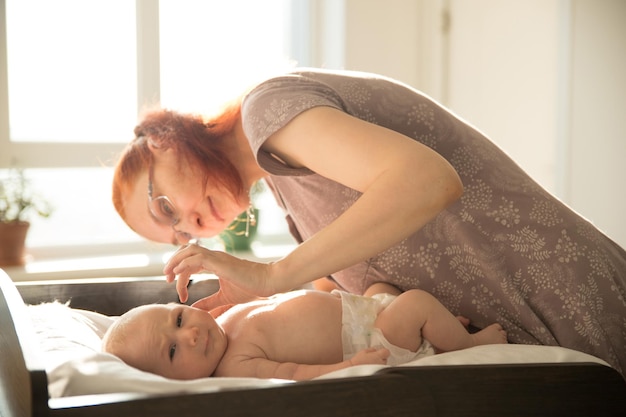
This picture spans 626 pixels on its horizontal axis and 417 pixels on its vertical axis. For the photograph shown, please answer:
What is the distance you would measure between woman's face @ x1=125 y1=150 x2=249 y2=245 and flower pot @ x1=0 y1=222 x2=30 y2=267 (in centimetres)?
113

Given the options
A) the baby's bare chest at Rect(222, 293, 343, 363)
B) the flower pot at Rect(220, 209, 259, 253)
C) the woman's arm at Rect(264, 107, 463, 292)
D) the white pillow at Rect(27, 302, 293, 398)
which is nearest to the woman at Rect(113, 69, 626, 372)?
the woman's arm at Rect(264, 107, 463, 292)

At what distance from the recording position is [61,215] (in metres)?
3.00

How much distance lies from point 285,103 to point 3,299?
58cm

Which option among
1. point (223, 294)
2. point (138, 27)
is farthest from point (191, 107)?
point (138, 27)

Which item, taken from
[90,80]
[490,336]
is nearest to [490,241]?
[490,336]

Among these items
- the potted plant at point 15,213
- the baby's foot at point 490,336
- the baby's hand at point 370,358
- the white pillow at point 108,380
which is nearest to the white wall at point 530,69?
the potted plant at point 15,213

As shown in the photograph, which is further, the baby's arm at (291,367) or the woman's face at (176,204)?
the woman's face at (176,204)

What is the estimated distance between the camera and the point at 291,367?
1207mm

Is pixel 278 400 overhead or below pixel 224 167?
below

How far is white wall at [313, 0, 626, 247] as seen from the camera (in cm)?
271

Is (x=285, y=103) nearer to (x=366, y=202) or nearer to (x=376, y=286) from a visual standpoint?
(x=366, y=202)

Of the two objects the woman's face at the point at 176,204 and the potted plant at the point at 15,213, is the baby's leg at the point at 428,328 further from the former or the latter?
the potted plant at the point at 15,213

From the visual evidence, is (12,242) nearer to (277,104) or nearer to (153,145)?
(153,145)

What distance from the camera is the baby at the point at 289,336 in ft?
4.09
